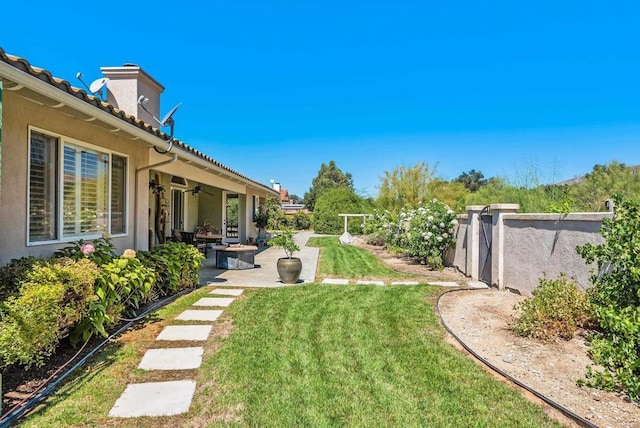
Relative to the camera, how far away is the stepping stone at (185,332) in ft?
16.0

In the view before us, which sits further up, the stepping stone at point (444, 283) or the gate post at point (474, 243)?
the gate post at point (474, 243)

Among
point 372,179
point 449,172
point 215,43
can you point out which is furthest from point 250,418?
point 372,179

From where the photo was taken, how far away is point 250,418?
2.98 meters

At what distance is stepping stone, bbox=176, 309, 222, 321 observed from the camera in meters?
5.72

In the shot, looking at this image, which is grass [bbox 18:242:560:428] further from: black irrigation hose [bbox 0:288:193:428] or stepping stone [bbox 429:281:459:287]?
stepping stone [bbox 429:281:459:287]

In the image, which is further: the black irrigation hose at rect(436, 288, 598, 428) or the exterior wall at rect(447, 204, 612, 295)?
the exterior wall at rect(447, 204, 612, 295)

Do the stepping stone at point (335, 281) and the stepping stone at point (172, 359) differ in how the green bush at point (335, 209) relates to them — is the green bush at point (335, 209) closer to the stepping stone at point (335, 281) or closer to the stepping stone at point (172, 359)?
the stepping stone at point (335, 281)

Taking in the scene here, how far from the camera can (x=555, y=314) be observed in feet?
16.3

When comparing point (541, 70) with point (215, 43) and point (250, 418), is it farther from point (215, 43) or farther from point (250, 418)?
point (250, 418)

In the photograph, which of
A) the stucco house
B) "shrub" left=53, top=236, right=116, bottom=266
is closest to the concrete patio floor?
the stucco house

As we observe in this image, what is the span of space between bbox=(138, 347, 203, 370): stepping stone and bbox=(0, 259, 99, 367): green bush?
84cm

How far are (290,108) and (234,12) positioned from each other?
36.1 ft

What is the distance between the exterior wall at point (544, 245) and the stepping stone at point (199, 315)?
592cm

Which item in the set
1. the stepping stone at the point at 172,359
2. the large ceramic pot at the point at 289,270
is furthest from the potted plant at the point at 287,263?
the stepping stone at the point at 172,359
